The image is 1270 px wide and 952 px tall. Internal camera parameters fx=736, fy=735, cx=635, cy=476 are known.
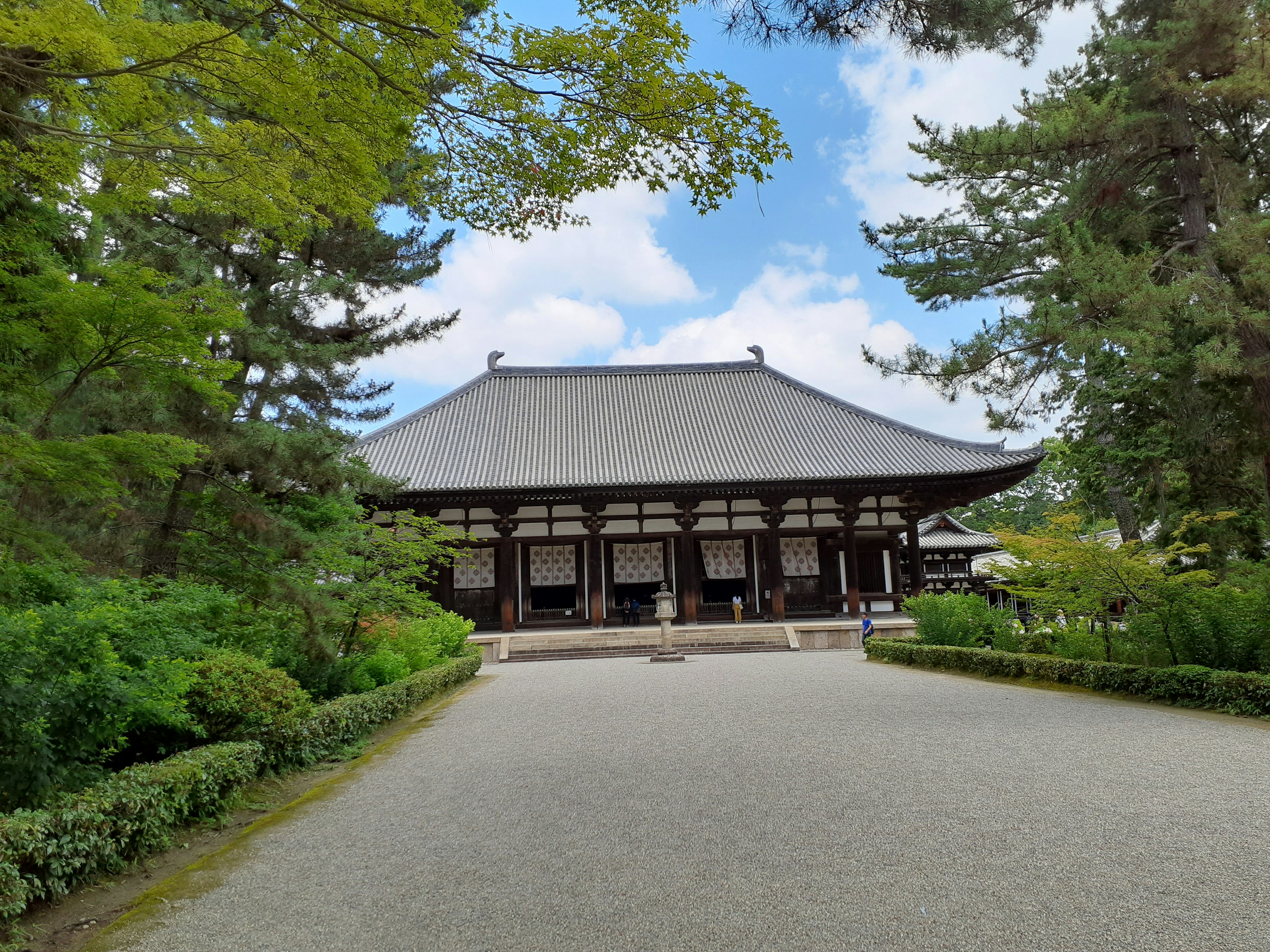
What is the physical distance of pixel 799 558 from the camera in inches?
767

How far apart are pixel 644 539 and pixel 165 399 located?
13307 mm

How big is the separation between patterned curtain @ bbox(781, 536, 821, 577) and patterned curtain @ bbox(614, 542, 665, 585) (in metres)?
3.24

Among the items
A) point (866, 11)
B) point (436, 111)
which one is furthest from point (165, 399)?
point (866, 11)

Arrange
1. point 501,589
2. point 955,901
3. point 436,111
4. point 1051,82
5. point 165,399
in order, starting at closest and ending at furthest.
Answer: point 955,901 → point 436,111 → point 165,399 → point 1051,82 → point 501,589

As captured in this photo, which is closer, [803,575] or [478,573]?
[478,573]

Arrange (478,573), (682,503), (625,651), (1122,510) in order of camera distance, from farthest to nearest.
A: (478,573), (682,503), (1122,510), (625,651)


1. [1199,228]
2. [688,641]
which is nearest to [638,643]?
[688,641]

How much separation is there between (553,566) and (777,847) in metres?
15.9

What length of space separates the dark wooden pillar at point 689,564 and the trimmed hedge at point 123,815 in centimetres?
1287

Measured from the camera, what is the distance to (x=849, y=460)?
731 inches

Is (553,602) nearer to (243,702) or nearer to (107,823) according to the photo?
(243,702)

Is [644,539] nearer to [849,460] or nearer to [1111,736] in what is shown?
[849,460]

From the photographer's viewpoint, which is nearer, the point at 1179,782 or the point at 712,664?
the point at 1179,782

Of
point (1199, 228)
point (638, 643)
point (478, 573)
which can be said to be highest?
point (1199, 228)
